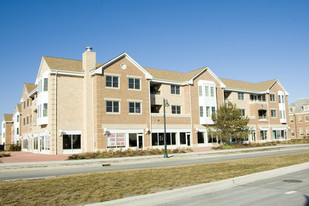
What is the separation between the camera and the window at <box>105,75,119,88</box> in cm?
3394

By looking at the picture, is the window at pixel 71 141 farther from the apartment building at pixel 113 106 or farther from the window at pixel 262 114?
the window at pixel 262 114

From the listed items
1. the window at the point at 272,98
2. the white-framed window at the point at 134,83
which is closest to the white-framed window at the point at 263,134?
the window at the point at 272,98

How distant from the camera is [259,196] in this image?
8602 mm

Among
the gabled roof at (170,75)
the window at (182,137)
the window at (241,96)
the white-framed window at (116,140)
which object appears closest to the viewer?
the white-framed window at (116,140)

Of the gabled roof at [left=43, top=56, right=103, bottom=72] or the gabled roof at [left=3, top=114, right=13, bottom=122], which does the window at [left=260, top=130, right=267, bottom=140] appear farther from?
the gabled roof at [left=3, top=114, right=13, bottom=122]

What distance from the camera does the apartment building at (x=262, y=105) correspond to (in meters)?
50.5

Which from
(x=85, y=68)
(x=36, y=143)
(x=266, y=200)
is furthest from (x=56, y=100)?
(x=266, y=200)

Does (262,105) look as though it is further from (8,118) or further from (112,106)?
(8,118)

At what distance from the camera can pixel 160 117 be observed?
37.9m

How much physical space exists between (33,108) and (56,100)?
10.3 metres

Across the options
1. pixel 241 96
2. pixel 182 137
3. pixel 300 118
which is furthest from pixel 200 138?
pixel 300 118

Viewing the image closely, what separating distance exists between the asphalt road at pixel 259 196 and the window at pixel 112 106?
2449 cm

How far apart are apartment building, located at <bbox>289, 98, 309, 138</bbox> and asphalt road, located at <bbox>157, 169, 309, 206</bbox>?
69.0m

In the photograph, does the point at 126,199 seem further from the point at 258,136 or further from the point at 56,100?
the point at 258,136
